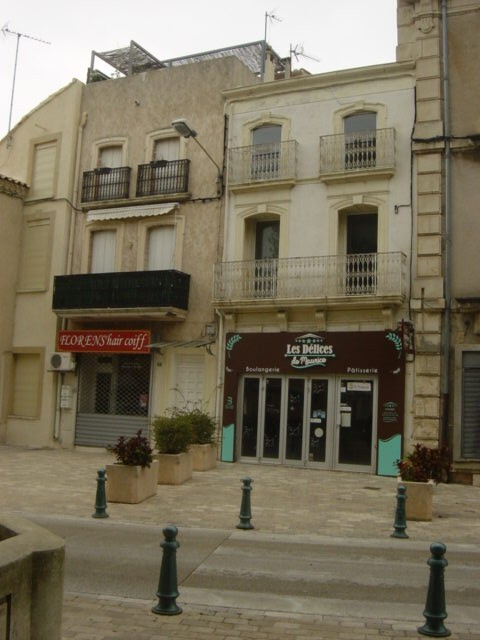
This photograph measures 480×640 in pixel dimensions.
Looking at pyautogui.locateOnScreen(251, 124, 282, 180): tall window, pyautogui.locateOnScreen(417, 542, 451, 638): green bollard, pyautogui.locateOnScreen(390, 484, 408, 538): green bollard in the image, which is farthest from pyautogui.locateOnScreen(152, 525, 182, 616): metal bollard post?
pyautogui.locateOnScreen(251, 124, 282, 180): tall window

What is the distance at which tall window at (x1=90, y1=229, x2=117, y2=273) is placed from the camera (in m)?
21.9

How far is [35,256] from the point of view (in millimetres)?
22766

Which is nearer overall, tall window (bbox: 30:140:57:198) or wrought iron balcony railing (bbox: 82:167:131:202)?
wrought iron balcony railing (bbox: 82:167:131:202)

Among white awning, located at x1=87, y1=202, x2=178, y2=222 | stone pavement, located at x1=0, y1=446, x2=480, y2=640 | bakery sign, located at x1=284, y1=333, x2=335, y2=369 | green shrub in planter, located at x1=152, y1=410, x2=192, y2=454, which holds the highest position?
white awning, located at x1=87, y1=202, x2=178, y2=222

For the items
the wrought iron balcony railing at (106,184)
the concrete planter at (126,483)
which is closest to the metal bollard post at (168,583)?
the concrete planter at (126,483)

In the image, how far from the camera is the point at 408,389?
1706 cm

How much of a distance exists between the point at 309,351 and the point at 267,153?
19.6ft

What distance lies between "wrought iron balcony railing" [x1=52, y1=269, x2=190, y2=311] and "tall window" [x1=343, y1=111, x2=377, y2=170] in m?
5.80

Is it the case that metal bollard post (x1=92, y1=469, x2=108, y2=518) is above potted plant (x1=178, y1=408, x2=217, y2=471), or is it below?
below

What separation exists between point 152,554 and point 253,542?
1.62m

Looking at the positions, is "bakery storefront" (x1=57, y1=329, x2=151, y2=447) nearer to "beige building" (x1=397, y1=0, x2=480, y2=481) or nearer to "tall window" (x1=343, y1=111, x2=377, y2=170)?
"tall window" (x1=343, y1=111, x2=377, y2=170)

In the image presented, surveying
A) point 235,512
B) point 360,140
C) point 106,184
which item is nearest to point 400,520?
point 235,512

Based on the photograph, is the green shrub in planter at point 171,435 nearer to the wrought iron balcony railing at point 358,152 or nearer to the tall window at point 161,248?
the tall window at point 161,248

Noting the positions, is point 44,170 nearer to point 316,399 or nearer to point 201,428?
point 201,428
